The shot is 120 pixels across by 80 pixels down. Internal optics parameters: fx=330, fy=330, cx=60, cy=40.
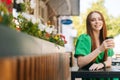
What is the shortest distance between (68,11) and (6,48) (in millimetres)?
19217

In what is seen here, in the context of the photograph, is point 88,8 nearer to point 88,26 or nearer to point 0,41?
point 88,26

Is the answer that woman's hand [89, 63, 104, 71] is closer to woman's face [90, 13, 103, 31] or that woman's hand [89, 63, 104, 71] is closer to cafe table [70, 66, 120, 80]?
cafe table [70, 66, 120, 80]

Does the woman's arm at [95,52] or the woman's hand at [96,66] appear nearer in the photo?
the woman's arm at [95,52]

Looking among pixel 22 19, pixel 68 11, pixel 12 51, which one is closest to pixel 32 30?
pixel 22 19

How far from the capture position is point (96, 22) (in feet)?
10.4

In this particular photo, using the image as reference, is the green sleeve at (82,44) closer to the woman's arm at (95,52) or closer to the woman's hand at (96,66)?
the woman's arm at (95,52)

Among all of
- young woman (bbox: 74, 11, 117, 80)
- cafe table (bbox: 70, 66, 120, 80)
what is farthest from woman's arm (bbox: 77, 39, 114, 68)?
cafe table (bbox: 70, 66, 120, 80)

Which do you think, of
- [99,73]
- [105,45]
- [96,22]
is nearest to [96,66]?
[99,73]

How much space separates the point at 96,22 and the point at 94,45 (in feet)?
0.76

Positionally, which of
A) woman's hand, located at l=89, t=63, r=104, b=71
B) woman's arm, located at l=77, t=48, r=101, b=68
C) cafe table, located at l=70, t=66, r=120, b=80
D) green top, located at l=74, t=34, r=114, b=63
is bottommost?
cafe table, located at l=70, t=66, r=120, b=80

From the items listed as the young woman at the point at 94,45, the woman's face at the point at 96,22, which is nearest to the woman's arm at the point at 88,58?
the young woman at the point at 94,45

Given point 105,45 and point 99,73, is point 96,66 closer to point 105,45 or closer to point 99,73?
point 99,73

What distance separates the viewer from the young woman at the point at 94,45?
10.1 ft

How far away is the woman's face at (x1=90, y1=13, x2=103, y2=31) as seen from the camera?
3.17 meters
